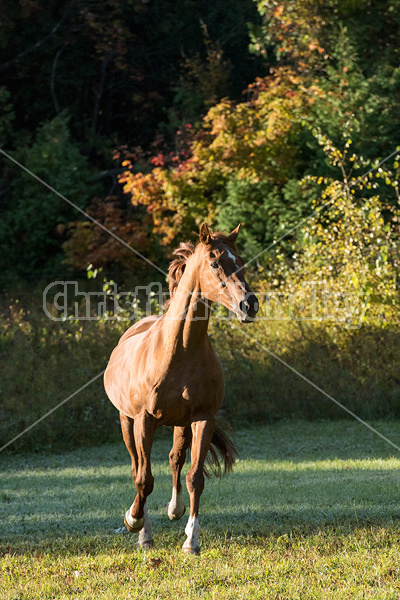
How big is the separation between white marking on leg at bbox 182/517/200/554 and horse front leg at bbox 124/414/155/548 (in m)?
0.45

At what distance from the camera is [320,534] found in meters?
5.68

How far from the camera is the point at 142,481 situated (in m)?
5.61

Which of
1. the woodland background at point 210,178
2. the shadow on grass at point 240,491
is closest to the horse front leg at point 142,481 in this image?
the shadow on grass at point 240,491

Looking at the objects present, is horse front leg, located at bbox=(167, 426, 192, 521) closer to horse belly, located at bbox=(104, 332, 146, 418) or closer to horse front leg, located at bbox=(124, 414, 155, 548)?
horse front leg, located at bbox=(124, 414, 155, 548)

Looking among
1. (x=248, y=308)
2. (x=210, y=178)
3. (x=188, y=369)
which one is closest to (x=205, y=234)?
(x=248, y=308)

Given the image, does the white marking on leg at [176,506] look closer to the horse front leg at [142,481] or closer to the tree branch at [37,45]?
the horse front leg at [142,481]

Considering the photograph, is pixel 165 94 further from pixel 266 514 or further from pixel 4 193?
pixel 266 514

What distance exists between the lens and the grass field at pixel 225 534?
15.3 ft

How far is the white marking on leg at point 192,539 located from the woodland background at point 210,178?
6.28 metres

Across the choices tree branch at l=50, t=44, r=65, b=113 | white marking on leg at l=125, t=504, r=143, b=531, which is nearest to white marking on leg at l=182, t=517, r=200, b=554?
white marking on leg at l=125, t=504, r=143, b=531

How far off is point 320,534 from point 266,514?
0.86m

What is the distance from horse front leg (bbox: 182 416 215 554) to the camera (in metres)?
5.34

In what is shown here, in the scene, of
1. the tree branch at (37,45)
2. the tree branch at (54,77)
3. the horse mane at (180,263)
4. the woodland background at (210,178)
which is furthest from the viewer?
the tree branch at (54,77)

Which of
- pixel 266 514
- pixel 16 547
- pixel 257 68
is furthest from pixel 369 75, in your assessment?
pixel 16 547
